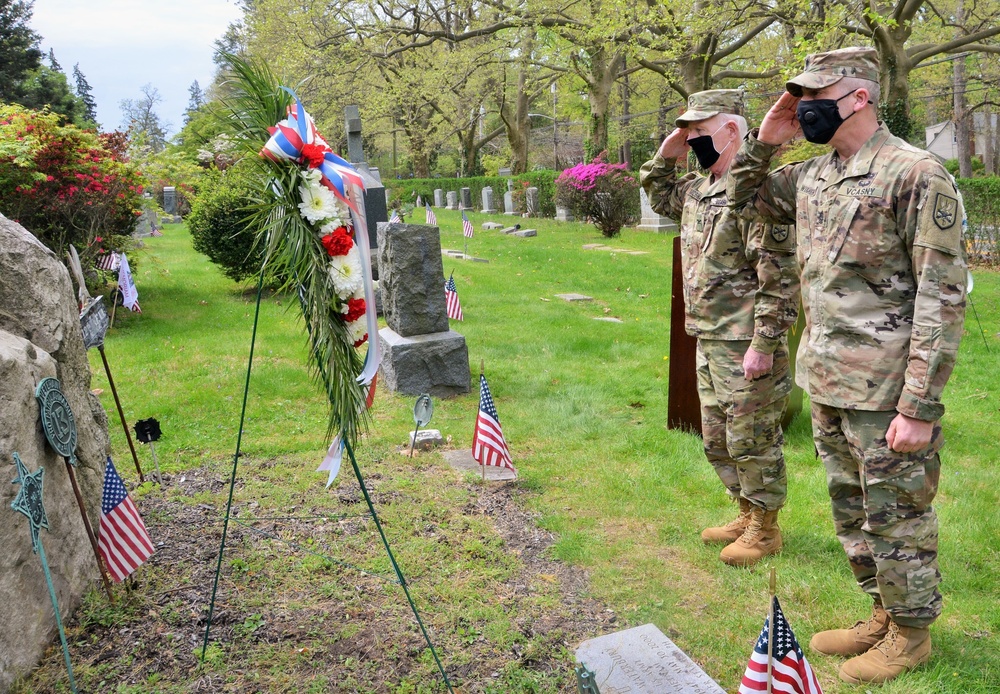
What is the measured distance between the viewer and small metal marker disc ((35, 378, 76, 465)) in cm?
316

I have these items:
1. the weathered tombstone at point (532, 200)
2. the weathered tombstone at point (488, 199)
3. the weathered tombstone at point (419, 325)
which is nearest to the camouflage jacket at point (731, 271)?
the weathered tombstone at point (419, 325)

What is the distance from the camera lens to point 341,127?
30.7m

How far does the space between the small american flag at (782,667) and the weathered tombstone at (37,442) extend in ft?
8.85

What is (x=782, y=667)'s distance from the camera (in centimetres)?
224

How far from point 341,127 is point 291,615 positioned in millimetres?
29425

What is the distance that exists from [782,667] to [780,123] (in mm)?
2064

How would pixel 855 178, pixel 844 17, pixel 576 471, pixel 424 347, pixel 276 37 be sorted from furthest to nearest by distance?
pixel 276 37, pixel 844 17, pixel 424 347, pixel 576 471, pixel 855 178

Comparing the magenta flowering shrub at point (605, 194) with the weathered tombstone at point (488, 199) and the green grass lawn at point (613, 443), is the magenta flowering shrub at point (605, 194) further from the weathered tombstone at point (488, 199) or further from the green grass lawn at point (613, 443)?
the weathered tombstone at point (488, 199)

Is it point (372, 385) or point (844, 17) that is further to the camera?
point (844, 17)

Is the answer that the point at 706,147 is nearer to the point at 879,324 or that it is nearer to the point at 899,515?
the point at 879,324

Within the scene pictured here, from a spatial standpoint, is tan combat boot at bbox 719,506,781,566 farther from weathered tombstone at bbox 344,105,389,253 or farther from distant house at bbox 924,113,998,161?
distant house at bbox 924,113,998,161

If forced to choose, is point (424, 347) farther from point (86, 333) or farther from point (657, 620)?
Answer: point (657, 620)

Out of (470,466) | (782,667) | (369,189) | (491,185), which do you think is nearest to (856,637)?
(782,667)

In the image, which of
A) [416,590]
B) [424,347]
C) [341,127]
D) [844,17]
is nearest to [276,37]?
[341,127]
